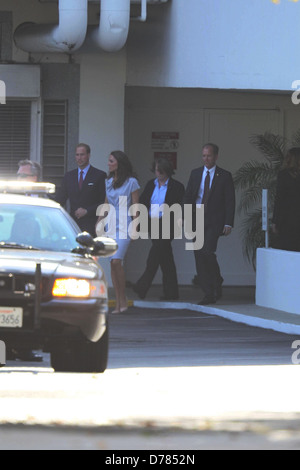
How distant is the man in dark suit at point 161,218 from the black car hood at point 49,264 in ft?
23.2

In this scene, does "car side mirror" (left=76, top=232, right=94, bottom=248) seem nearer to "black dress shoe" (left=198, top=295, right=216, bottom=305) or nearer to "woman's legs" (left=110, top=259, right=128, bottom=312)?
"woman's legs" (left=110, top=259, right=128, bottom=312)

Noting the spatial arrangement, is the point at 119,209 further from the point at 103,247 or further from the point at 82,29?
the point at 103,247

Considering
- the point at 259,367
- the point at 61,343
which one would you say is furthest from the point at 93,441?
the point at 259,367

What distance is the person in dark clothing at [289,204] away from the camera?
54.9 ft

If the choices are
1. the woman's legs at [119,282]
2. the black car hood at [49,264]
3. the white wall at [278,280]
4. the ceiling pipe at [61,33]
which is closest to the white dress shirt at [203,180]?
the white wall at [278,280]

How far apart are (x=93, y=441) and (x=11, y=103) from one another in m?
11.8

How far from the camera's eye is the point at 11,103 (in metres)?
18.9

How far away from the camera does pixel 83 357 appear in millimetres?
10234

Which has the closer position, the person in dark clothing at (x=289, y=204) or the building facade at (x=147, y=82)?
the person in dark clothing at (x=289, y=204)

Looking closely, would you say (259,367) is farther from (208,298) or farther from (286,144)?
(286,144)

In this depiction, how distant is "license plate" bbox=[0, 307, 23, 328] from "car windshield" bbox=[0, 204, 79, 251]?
42.3 inches

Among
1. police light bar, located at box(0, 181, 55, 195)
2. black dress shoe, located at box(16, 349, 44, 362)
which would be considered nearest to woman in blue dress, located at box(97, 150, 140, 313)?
police light bar, located at box(0, 181, 55, 195)

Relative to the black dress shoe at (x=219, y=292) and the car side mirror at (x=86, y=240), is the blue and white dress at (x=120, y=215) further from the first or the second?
the car side mirror at (x=86, y=240)

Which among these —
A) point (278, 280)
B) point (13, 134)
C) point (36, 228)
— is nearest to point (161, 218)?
point (278, 280)
